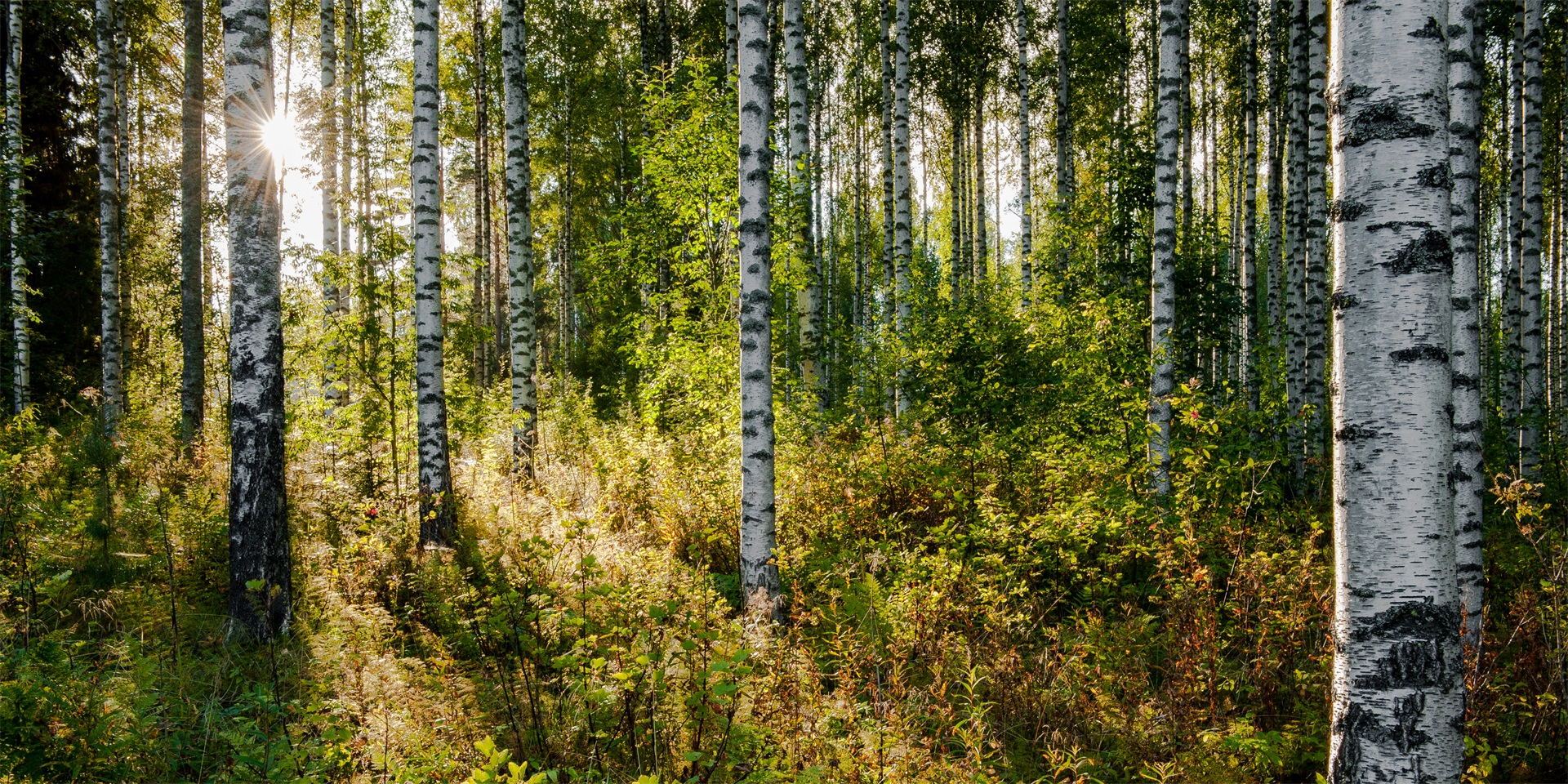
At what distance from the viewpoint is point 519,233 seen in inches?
403

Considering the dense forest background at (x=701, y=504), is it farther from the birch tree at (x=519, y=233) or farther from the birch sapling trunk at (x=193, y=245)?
the birch tree at (x=519, y=233)

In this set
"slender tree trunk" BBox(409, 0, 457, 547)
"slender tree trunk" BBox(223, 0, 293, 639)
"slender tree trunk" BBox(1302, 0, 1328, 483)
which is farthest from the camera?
"slender tree trunk" BBox(1302, 0, 1328, 483)

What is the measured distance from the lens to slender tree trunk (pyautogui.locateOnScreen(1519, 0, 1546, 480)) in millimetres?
9164

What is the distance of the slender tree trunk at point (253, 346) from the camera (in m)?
5.27

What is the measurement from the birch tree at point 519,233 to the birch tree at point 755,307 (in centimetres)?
465

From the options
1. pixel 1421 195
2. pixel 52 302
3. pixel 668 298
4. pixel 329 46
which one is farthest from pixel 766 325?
pixel 52 302

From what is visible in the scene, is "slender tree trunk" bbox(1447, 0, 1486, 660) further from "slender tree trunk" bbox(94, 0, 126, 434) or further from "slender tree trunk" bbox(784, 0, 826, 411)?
"slender tree trunk" bbox(94, 0, 126, 434)

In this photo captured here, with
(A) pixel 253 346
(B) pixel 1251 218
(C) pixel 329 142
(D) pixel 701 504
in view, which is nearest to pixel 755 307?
(D) pixel 701 504

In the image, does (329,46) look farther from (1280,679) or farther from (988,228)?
(988,228)

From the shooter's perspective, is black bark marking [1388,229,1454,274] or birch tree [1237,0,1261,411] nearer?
black bark marking [1388,229,1454,274]

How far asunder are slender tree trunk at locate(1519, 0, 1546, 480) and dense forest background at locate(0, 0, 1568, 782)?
19cm

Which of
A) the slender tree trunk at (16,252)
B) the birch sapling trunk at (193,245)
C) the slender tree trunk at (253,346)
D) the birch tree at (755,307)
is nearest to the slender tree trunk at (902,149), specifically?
the birch tree at (755,307)

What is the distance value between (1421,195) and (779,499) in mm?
6208

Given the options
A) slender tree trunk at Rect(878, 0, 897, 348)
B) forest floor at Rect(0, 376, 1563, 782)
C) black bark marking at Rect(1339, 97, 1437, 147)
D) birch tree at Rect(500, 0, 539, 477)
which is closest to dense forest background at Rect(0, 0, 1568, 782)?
forest floor at Rect(0, 376, 1563, 782)
